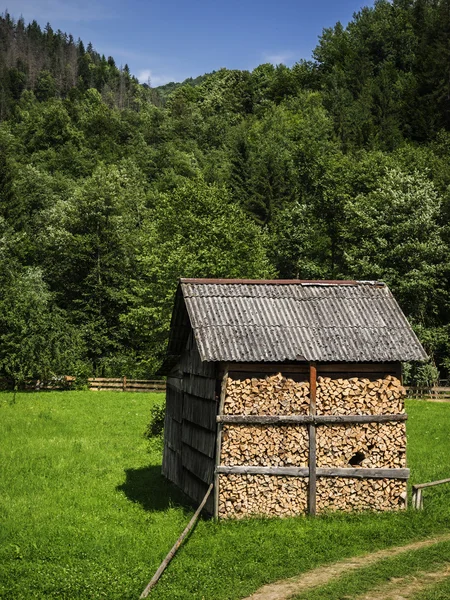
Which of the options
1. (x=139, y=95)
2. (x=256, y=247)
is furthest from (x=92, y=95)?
(x=256, y=247)

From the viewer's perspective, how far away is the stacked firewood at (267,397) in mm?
15344

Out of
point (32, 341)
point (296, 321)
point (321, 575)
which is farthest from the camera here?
point (32, 341)

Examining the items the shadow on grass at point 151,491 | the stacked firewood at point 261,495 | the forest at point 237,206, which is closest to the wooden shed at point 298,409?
the stacked firewood at point 261,495

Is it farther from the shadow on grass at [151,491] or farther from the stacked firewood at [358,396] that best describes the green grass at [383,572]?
the shadow on grass at [151,491]

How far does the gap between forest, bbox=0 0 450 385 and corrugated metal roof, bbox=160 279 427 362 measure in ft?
89.7

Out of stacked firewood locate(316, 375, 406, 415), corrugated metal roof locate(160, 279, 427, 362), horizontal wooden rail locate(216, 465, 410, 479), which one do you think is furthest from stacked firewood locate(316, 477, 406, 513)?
corrugated metal roof locate(160, 279, 427, 362)

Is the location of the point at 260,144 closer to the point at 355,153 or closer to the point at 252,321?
the point at 355,153

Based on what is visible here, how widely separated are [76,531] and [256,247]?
37925 millimetres

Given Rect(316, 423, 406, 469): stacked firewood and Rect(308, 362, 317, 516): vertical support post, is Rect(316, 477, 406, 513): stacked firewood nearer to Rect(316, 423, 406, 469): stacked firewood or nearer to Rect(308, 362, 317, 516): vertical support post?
Rect(308, 362, 317, 516): vertical support post

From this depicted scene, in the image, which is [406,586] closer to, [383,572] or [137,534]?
[383,572]

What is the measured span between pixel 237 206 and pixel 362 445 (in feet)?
147

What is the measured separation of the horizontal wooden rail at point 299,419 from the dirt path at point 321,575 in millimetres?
2766

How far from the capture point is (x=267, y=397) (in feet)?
50.6

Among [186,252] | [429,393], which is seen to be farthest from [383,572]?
[186,252]
